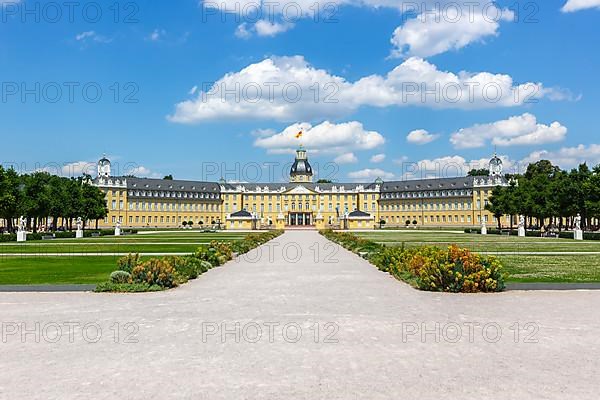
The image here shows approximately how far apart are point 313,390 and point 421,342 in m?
2.99

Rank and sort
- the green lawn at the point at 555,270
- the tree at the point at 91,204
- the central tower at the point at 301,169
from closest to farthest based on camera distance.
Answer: the green lawn at the point at 555,270, the tree at the point at 91,204, the central tower at the point at 301,169

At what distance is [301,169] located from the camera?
535 feet

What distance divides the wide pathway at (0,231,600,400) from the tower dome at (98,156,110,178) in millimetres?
128822

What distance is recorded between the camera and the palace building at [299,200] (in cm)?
13525

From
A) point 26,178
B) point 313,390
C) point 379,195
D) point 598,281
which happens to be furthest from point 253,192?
point 313,390

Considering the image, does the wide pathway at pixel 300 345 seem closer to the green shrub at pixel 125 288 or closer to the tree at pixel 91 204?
the green shrub at pixel 125 288

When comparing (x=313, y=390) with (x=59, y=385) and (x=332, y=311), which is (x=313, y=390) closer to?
(x=59, y=385)

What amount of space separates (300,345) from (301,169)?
155 m

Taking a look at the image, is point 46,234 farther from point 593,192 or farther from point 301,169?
point 301,169

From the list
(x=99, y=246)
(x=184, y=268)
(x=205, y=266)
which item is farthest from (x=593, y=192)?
(x=184, y=268)

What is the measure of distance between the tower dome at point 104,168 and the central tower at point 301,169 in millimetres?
51789

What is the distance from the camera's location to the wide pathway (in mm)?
6535

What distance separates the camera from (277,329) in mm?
10000

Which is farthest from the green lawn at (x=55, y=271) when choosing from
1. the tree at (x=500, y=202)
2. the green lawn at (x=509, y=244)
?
the tree at (x=500, y=202)
